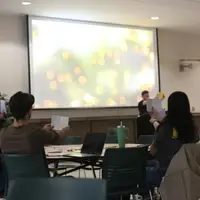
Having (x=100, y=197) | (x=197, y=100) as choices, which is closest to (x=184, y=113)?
(x=100, y=197)

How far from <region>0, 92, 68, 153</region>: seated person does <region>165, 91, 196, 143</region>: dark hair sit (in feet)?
3.16

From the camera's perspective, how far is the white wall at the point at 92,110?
26.9 feet

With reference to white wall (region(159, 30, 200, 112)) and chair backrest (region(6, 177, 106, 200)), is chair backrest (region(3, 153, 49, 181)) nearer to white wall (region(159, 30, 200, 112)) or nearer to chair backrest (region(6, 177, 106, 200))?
chair backrest (region(6, 177, 106, 200))

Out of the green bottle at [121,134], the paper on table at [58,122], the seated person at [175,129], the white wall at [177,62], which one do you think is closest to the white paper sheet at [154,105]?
the seated person at [175,129]

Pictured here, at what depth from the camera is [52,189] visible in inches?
78.6

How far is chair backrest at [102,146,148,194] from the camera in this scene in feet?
11.6

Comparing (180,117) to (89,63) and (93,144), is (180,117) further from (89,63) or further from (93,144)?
(89,63)

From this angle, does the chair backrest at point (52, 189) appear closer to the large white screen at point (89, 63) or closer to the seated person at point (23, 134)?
the seated person at point (23, 134)

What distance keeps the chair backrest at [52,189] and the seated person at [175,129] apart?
5.95ft

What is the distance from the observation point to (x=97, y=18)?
8.72 metres

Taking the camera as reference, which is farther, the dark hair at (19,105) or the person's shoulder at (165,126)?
the person's shoulder at (165,126)

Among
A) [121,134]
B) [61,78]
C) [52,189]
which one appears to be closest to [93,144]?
[121,134]

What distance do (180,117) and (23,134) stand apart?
1286mm

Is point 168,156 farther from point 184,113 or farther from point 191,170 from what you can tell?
point 191,170
